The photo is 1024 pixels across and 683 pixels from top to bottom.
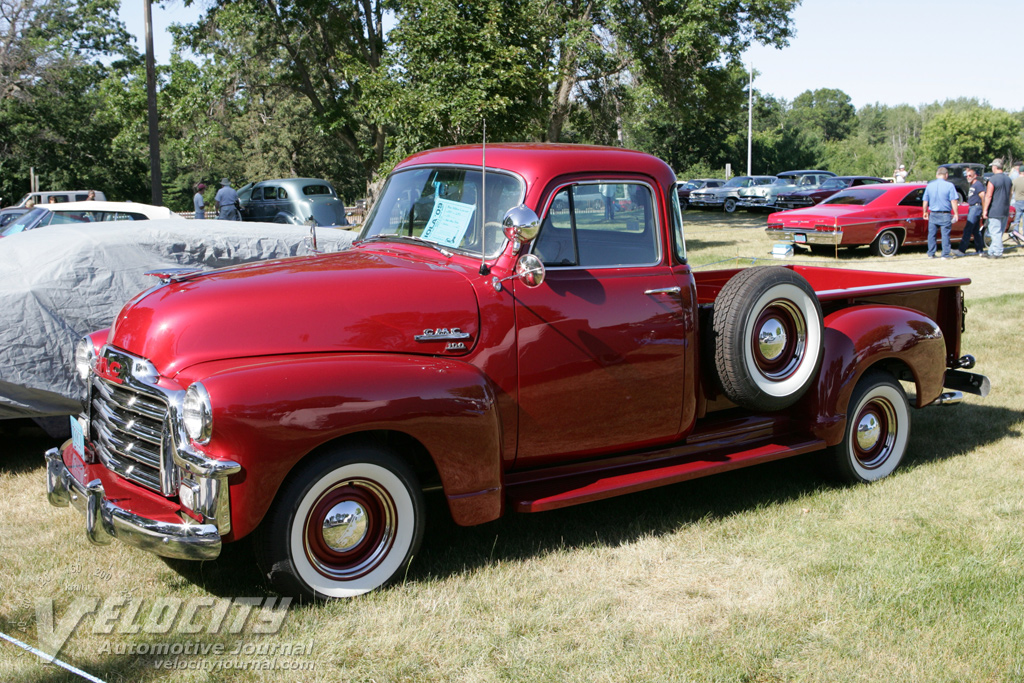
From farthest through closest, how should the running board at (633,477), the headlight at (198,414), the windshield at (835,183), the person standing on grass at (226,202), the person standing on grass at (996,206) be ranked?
the windshield at (835,183) → the person standing on grass at (226,202) → the person standing on grass at (996,206) → the running board at (633,477) → the headlight at (198,414)

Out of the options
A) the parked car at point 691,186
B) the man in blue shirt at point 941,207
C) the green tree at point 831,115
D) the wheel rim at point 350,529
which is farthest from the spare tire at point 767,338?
the green tree at point 831,115

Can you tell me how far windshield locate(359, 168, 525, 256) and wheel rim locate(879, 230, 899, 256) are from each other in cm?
1496

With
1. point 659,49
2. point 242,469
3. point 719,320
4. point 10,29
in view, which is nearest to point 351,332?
point 242,469

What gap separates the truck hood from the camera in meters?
3.43

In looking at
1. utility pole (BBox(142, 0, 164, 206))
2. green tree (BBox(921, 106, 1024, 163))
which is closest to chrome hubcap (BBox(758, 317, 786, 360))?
utility pole (BBox(142, 0, 164, 206))

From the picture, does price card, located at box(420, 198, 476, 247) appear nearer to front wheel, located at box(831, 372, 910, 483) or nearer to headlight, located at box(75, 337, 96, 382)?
headlight, located at box(75, 337, 96, 382)

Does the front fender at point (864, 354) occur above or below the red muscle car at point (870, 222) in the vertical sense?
below

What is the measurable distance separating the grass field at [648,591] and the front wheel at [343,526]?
12 cm

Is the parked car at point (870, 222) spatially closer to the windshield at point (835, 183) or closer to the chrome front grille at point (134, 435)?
the windshield at point (835, 183)

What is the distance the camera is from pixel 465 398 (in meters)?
3.65

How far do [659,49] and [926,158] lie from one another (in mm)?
51992

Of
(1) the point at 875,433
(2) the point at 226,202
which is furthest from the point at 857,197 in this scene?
(1) the point at 875,433

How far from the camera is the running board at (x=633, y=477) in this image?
3936 mm

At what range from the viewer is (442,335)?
3.78m
